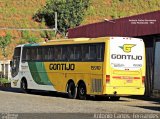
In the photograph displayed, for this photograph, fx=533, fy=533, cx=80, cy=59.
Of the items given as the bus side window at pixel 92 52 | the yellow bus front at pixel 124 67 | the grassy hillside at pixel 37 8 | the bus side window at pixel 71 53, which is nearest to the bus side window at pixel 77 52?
the bus side window at pixel 71 53

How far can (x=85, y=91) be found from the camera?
27.1 meters

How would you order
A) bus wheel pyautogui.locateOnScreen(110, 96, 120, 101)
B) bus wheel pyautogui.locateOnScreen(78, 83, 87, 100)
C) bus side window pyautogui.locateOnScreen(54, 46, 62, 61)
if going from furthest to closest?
bus side window pyautogui.locateOnScreen(54, 46, 62, 61)
bus wheel pyautogui.locateOnScreen(110, 96, 120, 101)
bus wheel pyautogui.locateOnScreen(78, 83, 87, 100)

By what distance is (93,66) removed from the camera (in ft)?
86.4

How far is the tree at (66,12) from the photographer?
83.0 meters

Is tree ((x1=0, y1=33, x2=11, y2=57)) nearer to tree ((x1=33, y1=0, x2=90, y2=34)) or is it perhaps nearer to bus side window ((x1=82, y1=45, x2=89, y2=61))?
tree ((x1=33, y1=0, x2=90, y2=34))

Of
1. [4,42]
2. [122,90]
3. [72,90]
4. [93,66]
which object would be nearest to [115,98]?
[72,90]

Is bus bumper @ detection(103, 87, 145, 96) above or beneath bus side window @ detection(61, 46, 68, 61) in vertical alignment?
beneath

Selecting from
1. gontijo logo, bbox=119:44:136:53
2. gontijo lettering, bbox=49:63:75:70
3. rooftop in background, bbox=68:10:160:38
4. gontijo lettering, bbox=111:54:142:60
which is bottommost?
gontijo lettering, bbox=49:63:75:70

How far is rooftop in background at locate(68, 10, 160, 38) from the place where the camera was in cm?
2790

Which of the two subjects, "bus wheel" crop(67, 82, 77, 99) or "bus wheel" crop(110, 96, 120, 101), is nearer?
"bus wheel" crop(67, 82, 77, 99)

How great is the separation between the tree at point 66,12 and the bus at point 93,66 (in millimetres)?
51513

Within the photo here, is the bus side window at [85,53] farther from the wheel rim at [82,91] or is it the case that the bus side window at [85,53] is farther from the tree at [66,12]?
the tree at [66,12]

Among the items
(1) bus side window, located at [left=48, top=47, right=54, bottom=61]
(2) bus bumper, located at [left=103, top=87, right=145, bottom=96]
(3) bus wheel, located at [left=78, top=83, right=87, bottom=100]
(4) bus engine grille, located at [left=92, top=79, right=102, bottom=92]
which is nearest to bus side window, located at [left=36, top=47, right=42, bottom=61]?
(1) bus side window, located at [left=48, top=47, right=54, bottom=61]

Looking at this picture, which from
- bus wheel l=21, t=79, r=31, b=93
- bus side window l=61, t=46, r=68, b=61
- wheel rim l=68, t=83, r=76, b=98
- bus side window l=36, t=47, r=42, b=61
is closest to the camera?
wheel rim l=68, t=83, r=76, b=98
